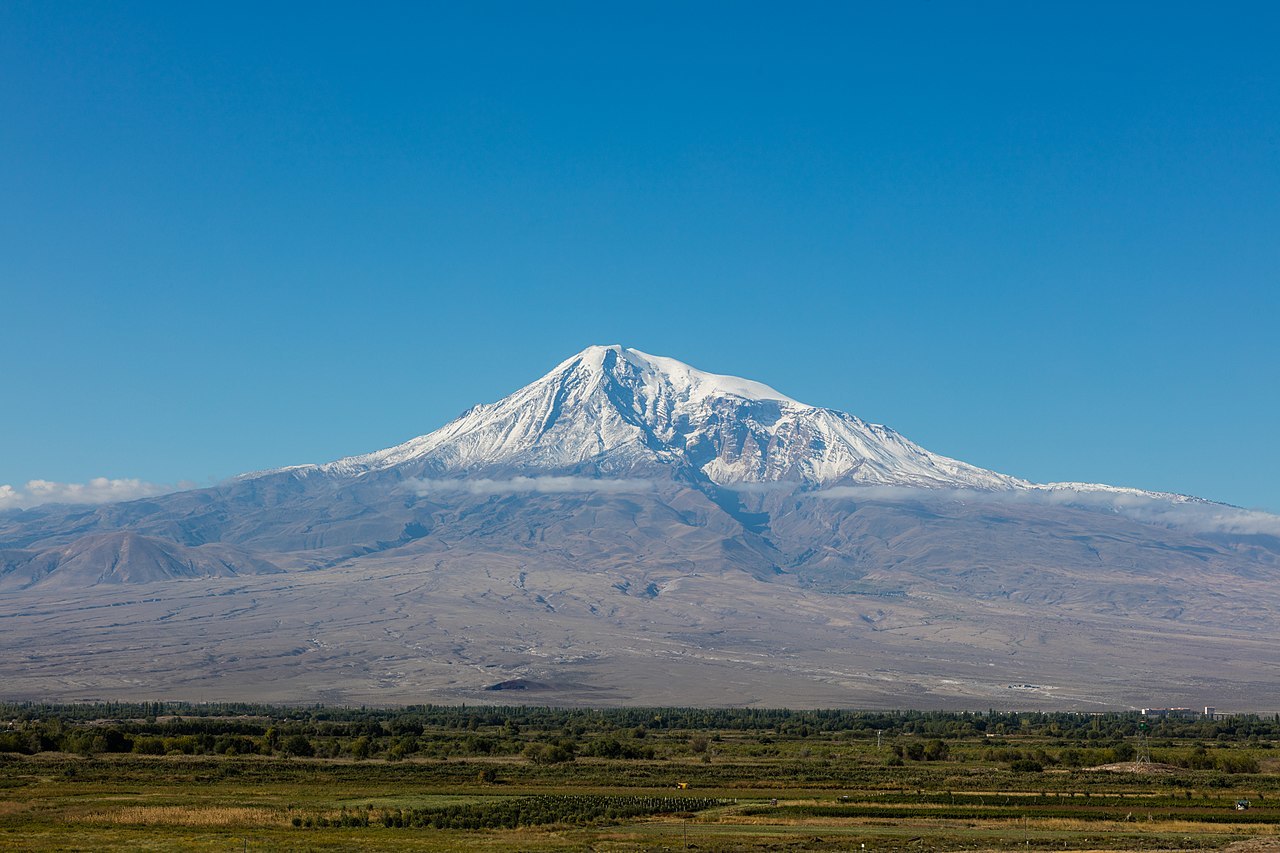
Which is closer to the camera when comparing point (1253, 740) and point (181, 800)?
point (181, 800)

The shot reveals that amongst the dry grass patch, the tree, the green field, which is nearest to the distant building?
the green field

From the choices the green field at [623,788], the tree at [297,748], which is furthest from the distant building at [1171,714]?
the tree at [297,748]

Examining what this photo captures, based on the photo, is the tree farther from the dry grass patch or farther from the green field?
the dry grass patch

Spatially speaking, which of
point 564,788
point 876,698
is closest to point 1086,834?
point 564,788

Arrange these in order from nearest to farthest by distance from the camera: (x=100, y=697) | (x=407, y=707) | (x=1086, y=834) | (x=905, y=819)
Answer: (x=1086, y=834) → (x=905, y=819) → (x=407, y=707) → (x=100, y=697)

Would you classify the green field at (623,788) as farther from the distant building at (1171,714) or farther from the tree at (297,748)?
the distant building at (1171,714)

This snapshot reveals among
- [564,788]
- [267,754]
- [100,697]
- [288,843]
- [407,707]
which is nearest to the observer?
[288,843]

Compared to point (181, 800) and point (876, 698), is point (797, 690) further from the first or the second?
point (181, 800)
